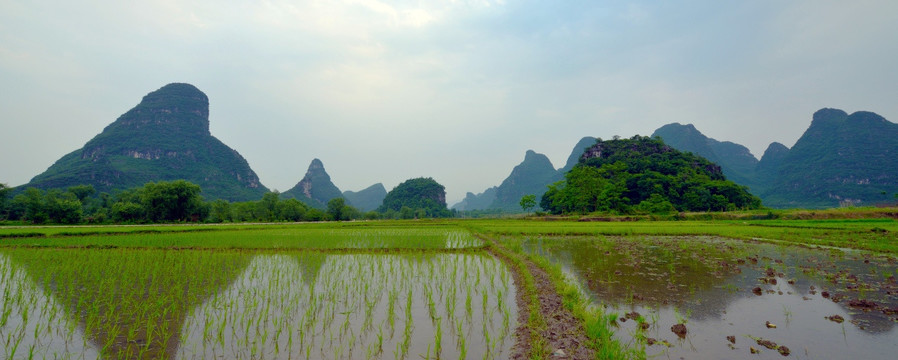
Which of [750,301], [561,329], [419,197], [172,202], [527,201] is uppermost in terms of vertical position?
[419,197]

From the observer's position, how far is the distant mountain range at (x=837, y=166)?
3118 inches

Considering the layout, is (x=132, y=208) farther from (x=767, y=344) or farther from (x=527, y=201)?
(x=527, y=201)

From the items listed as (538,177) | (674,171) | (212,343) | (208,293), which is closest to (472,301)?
(212,343)

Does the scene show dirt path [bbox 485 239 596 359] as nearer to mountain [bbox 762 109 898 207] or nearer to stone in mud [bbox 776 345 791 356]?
stone in mud [bbox 776 345 791 356]

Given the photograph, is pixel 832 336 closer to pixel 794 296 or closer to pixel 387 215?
pixel 794 296

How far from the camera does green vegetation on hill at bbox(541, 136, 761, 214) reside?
45125 mm

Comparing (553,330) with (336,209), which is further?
(336,209)

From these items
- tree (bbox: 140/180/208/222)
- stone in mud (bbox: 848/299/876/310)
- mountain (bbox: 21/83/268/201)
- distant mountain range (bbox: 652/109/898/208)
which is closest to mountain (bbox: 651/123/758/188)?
distant mountain range (bbox: 652/109/898/208)

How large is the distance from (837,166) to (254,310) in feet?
431

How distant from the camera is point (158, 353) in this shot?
4047 mm

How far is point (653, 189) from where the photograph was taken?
160 feet

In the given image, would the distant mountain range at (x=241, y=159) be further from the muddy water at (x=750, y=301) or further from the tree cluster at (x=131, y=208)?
the muddy water at (x=750, y=301)

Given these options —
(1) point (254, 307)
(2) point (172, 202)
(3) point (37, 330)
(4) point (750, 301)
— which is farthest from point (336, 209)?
(4) point (750, 301)

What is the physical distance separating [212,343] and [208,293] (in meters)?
2.94
